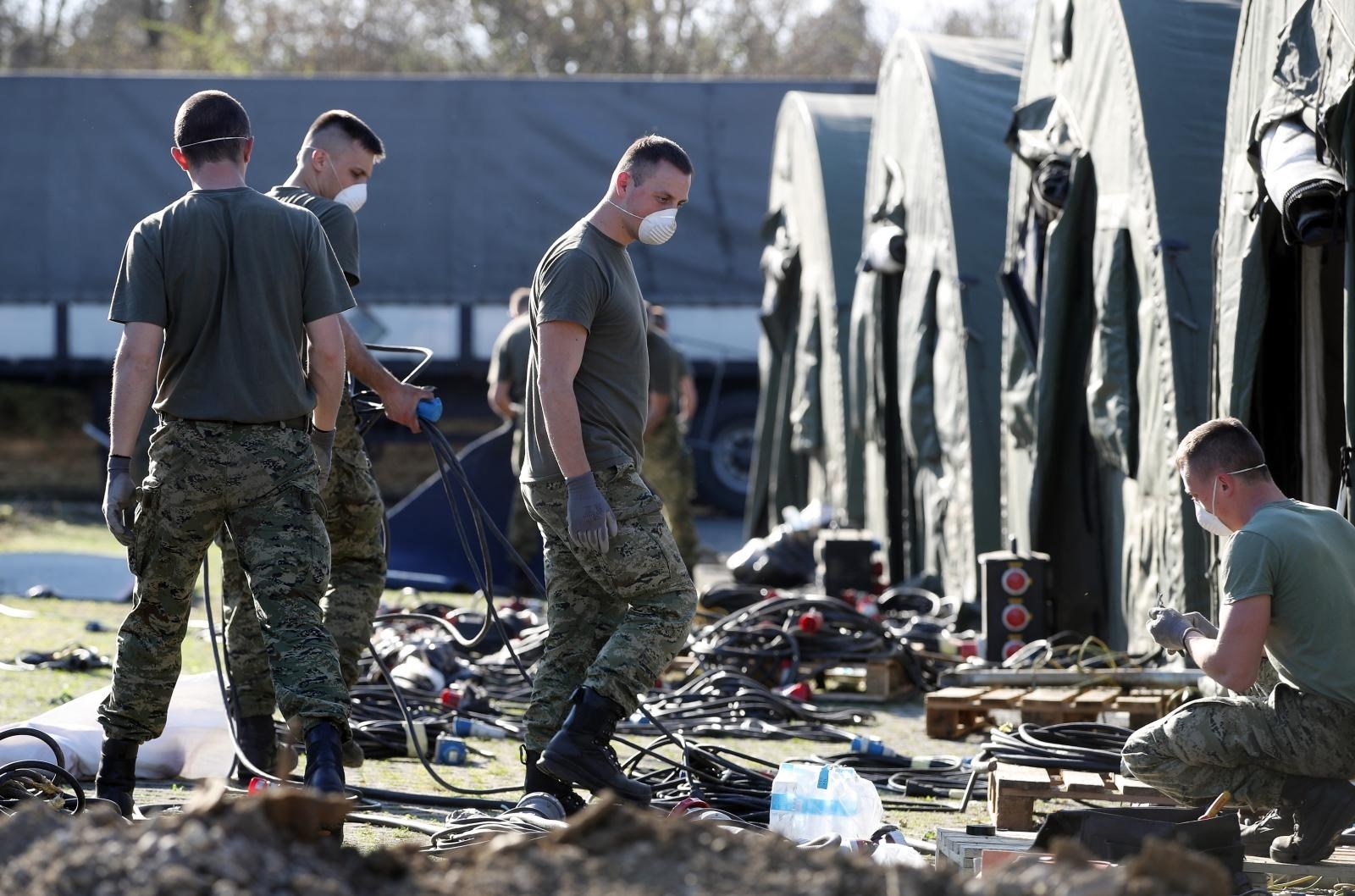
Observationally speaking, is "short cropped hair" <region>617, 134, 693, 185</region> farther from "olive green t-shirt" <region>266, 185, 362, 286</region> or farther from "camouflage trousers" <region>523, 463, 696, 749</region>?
"olive green t-shirt" <region>266, 185, 362, 286</region>

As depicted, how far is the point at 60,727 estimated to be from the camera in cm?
552

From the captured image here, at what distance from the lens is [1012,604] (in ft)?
28.3

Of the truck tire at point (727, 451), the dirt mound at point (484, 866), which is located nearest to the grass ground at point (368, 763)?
the dirt mound at point (484, 866)

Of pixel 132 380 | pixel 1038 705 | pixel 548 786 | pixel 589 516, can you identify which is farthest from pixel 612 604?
pixel 1038 705

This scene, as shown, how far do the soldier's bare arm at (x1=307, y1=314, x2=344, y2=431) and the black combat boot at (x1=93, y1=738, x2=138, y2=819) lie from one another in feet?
3.54

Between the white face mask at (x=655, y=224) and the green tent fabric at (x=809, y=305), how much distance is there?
27.8 feet

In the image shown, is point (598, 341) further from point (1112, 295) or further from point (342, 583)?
point (1112, 295)

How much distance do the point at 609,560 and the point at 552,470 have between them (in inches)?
12.7

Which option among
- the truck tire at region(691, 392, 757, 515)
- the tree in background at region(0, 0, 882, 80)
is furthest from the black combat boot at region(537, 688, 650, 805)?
the tree in background at region(0, 0, 882, 80)

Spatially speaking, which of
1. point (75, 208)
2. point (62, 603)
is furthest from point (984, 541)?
point (75, 208)

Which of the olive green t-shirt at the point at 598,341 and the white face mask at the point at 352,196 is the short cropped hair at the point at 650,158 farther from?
the white face mask at the point at 352,196

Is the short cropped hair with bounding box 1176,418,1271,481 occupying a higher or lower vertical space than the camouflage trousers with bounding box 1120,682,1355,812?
higher

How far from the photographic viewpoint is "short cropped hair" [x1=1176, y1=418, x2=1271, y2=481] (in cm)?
461

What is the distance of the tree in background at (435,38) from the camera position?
30.7m
